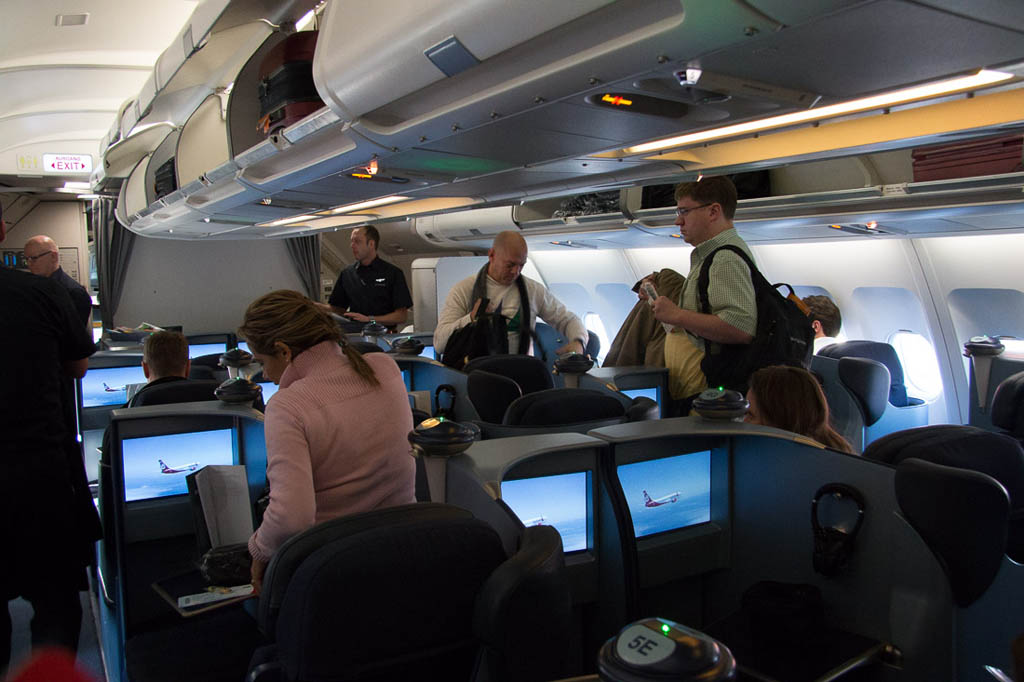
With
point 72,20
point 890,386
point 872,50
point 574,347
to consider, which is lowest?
point 890,386

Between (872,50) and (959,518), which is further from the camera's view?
(959,518)

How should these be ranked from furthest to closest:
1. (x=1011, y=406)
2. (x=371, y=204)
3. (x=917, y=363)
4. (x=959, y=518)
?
(x=917, y=363) < (x=371, y=204) < (x=1011, y=406) < (x=959, y=518)

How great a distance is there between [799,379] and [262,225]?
20.1 feet

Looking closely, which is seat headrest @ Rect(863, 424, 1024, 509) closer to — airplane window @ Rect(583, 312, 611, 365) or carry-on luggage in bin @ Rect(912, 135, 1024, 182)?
carry-on luggage in bin @ Rect(912, 135, 1024, 182)

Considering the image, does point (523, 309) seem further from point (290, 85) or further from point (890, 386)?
point (890, 386)

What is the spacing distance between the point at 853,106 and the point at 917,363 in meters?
6.50

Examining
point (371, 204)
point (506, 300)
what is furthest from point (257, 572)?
point (371, 204)

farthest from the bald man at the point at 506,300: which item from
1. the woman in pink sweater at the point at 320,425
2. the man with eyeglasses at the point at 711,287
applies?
the woman in pink sweater at the point at 320,425

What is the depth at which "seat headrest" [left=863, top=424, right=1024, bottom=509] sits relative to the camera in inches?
99.7

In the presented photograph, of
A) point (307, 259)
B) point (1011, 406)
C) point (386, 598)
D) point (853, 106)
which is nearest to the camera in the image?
→ point (386, 598)

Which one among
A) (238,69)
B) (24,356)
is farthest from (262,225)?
(24,356)

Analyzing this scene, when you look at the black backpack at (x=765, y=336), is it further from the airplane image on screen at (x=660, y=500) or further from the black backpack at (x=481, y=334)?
the black backpack at (x=481, y=334)

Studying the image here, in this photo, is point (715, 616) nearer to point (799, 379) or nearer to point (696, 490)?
point (696, 490)

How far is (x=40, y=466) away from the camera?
10.0 ft
